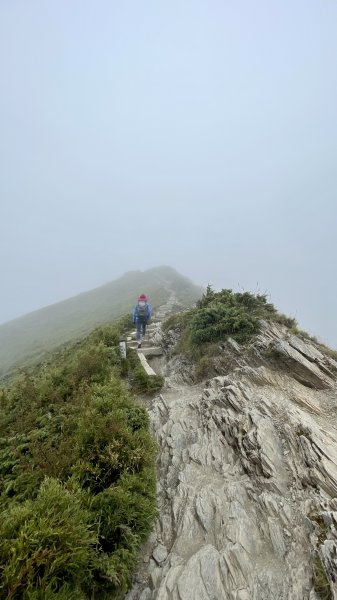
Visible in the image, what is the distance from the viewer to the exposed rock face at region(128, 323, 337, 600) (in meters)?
6.90

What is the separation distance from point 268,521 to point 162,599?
3185mm

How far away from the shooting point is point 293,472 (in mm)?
9102

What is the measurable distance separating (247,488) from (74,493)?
16.9 ft

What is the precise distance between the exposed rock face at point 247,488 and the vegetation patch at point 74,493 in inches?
53.2

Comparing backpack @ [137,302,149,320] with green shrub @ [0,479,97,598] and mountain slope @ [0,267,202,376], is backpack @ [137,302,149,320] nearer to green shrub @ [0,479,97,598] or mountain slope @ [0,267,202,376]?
green shrub @ [0,479,97,598]

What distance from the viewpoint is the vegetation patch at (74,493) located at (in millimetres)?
5527

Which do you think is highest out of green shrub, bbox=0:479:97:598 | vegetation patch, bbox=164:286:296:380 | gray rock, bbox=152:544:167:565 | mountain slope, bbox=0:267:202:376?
green shrub, bbox=0:479:97:598

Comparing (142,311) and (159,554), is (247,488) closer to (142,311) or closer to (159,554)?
(159,554)

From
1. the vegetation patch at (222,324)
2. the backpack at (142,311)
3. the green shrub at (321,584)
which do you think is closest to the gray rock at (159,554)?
the green shrub at (321,584)

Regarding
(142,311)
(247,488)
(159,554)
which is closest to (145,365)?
(142,311)

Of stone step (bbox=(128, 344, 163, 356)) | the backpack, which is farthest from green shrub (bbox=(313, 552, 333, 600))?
the backpack

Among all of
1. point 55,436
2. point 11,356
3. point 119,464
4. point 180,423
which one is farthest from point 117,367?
point 11,356

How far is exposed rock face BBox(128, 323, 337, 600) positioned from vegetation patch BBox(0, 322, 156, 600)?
4.44 feet

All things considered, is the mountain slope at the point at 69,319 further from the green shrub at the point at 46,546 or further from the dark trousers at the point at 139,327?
the green shrub at the point at 46,546
